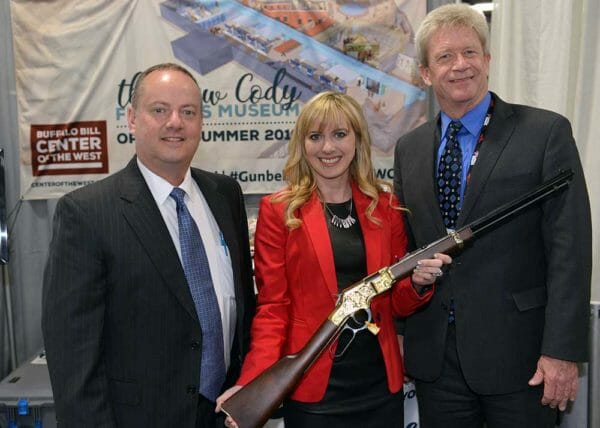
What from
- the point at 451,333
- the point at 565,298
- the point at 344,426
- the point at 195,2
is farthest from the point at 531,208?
the point at 195,2

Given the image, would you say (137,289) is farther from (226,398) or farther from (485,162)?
(485,162)

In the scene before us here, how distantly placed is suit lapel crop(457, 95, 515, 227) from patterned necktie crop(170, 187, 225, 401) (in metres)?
0.84

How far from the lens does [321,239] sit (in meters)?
2.06

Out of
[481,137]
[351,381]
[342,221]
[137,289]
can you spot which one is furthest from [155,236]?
[481,137]

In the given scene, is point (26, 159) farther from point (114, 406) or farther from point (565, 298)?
point (565, 298)

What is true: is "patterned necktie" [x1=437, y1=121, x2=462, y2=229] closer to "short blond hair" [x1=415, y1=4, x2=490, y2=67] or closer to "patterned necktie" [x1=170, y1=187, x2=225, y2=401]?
"short blond hair" [x1=415, y1=4, x2=490, y2=67]

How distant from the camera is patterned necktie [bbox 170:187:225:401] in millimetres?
1812

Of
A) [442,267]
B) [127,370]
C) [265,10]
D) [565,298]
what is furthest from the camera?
[265,10]

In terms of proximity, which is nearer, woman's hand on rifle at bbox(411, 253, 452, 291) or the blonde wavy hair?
woman's hand on rifle at bbox(411, 253, 452, 291)

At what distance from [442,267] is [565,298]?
391 mm

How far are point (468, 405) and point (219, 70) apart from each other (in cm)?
253

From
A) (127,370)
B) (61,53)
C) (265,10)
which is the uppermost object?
(265,10)

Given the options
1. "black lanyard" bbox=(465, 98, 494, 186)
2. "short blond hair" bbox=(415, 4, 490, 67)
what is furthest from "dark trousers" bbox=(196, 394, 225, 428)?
"short blond hair" bbox=(415, 4, 490, 67)

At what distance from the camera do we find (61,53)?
375 cm
